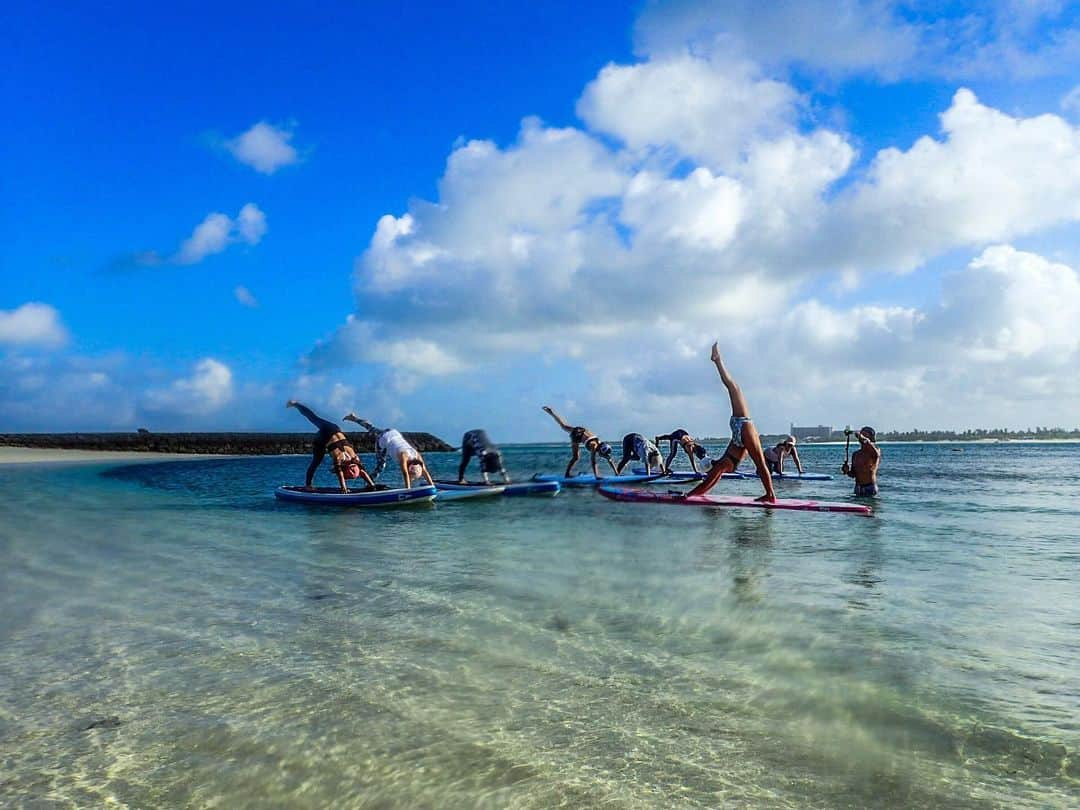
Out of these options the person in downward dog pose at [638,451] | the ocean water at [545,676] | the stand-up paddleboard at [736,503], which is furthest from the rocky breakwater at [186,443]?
the ocean water at [545,676]

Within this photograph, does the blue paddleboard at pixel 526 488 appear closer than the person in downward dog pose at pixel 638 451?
Yes

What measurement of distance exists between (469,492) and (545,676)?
602 inches

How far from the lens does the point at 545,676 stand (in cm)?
532

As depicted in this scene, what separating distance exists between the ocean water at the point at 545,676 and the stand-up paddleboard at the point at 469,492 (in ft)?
29.0

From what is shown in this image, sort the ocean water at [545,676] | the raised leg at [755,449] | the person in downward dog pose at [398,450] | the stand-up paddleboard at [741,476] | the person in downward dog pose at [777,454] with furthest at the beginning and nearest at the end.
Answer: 1. the person in downward dog pose at [777,454]
2. the stand-up paddleboard at [741,476]
3. the person in downward dog pose at [398,450]
4. the raised leg at [755,449]
5. the ocean water at [545,676]

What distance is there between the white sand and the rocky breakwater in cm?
301

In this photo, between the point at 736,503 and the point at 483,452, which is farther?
the point at 483,452

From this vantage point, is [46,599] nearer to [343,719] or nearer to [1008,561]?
[343,719]

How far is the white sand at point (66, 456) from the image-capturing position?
63.7 metres

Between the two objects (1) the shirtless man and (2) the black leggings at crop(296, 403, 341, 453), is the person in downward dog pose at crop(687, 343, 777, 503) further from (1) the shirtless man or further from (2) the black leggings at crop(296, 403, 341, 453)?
(2) the black leggings at crop(296, 403, 341, 453)

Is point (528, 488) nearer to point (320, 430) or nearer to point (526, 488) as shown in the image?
point (526, 488)

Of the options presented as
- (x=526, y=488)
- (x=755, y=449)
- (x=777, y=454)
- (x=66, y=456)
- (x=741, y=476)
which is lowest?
(x=66, y=456)

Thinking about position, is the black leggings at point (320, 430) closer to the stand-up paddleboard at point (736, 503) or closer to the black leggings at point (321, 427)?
the black leggings at point (321, 427)

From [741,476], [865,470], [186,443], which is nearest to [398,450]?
[865,470]
